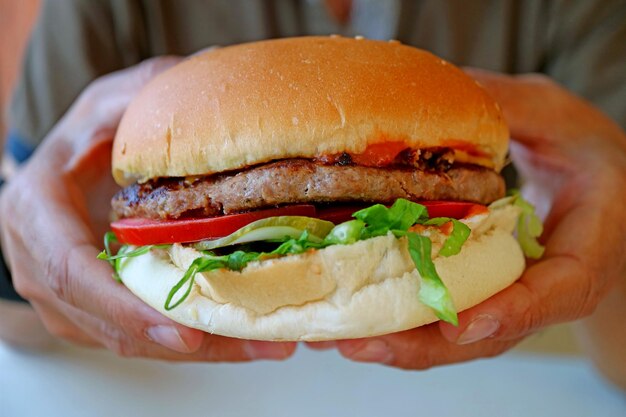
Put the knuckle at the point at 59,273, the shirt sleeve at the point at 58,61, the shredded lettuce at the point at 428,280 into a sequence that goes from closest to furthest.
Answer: the shredded lettuce at the point at 428,280, the knuckle at the point at 59,273, the shirt sleeve at the point at 58,61

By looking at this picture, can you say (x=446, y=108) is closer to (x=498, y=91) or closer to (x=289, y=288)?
(x=289, y=288)

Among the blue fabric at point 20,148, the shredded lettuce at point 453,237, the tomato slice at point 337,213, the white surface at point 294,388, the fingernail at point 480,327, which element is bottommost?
the white surface at point 294,388

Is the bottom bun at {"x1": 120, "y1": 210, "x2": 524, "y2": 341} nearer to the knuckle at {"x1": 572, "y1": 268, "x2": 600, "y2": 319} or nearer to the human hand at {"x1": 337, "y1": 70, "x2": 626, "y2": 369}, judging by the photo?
the human hand at {"x1": 337, "y1": 70, "x2": 626, "y2": 369}

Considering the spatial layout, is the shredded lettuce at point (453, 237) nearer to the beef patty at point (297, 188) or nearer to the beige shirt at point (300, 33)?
the beef patty at point (297, 188)

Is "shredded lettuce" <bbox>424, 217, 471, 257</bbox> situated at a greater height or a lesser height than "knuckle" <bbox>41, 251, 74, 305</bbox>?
greater

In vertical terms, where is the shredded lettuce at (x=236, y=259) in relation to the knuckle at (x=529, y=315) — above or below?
above

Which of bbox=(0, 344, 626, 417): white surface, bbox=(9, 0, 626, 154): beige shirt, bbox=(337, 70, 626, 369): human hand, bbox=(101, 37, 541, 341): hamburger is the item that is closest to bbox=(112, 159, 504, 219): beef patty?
bbox=(101, 37, 541, 341): hamburger

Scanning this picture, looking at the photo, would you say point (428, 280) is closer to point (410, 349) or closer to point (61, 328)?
point (410, 349)

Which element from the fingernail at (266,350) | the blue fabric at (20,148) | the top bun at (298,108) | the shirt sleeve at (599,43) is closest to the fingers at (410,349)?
the fingernail at (266,350)
